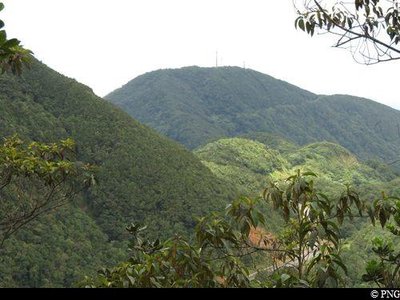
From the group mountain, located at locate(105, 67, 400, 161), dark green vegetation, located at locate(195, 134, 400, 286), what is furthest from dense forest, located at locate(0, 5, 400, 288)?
mountain, located at locate(105, 67, 400, 161)

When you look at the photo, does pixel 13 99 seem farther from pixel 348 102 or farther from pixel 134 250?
pixel 348 102

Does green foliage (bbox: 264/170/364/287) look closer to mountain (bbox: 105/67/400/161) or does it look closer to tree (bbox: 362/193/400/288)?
tree (bbox: 362/193/400/288)

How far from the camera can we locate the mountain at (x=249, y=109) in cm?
15600

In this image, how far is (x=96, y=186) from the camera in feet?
127

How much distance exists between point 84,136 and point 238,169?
37.6 metres

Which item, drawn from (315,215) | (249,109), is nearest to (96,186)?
(315,215)

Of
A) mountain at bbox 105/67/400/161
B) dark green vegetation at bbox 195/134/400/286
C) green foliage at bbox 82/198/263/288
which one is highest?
mountain at bbox 105/67/400/161

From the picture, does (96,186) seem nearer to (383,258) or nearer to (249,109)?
(383,258)

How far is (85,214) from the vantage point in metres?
37.6

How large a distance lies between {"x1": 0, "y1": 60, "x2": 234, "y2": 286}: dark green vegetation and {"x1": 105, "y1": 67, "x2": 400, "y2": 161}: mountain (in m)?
89.7

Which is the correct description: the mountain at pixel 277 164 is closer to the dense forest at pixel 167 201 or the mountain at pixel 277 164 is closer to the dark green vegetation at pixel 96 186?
the dense forest at pixel 167 201

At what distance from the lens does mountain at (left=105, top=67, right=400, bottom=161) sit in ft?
512

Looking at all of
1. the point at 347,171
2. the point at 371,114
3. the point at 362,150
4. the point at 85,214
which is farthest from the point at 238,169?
the point at 371,114

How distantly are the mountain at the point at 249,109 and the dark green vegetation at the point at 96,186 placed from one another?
294ft
